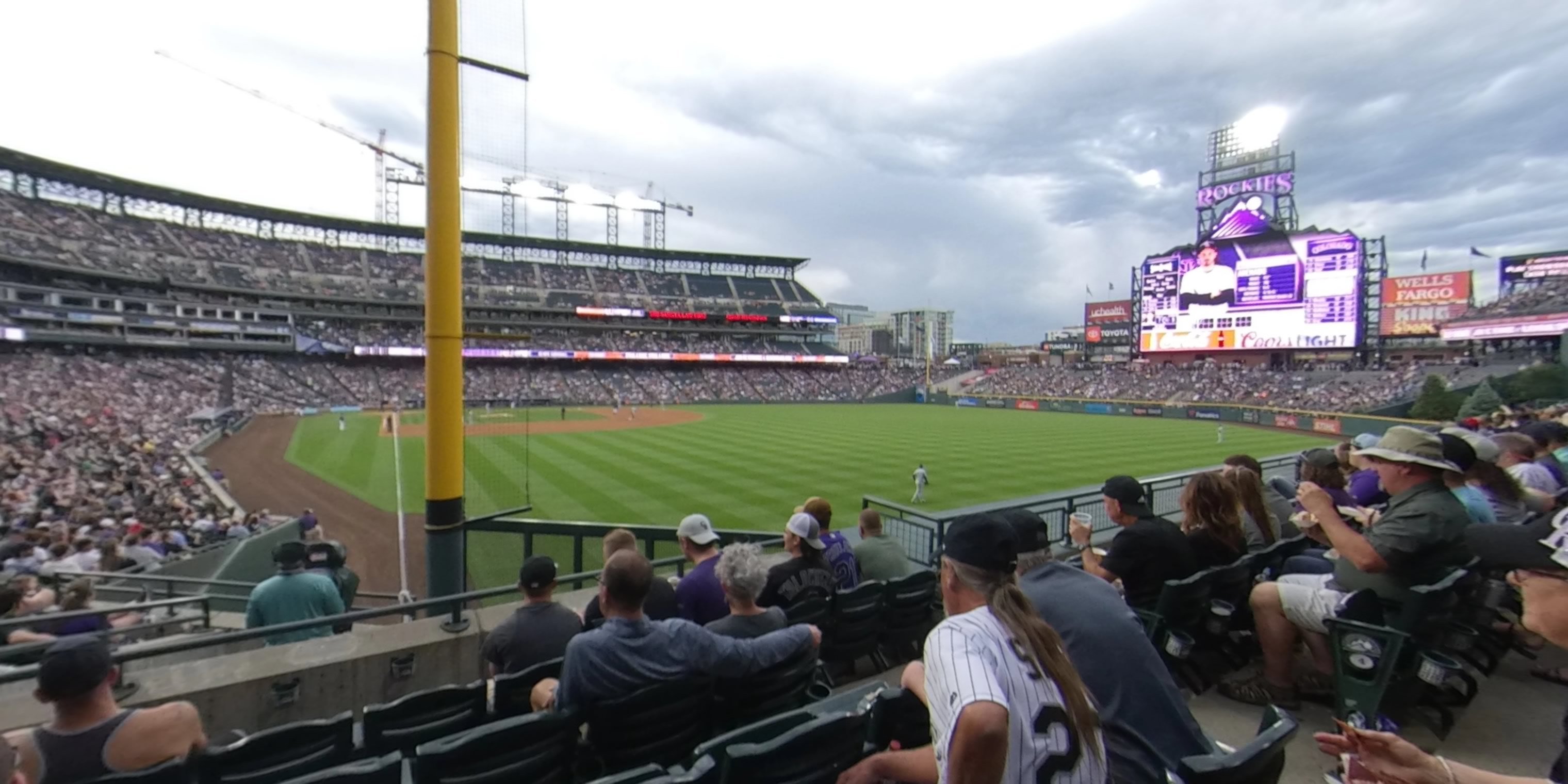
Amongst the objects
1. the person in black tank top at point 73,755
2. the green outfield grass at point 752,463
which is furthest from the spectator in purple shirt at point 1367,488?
the green outfield grass at point 752,463

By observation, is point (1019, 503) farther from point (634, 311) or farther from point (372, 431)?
point (634, 311)

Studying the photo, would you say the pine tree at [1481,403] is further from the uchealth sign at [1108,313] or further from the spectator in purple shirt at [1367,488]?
the uchealth sign at [1108,313]

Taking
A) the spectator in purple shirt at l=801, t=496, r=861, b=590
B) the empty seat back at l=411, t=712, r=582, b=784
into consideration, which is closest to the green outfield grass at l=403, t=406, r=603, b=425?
the spectator in purple shirt at l=801, t=496, r=861, b=590

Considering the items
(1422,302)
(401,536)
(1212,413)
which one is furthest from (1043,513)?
(1422,302)

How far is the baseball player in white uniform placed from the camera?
1.90 meters

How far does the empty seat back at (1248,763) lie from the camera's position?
2.09 meters

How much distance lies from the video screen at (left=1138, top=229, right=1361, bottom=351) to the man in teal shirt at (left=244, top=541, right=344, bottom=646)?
60705 millimetres

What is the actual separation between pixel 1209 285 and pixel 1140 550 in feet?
199

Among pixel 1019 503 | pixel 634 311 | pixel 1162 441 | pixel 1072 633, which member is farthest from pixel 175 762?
pixel 634 311

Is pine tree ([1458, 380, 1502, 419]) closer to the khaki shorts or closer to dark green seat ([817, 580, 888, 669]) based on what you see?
the khaki shorts

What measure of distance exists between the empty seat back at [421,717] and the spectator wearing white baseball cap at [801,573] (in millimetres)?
1927

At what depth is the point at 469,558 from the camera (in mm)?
11438

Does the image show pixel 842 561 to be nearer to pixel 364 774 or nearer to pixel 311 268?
pixel 364 774

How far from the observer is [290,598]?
5.46 m
